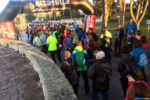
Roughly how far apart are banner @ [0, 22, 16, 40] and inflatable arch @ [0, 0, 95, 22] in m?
0.62

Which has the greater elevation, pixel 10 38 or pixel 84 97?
pixel 10 38

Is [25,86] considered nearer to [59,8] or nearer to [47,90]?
[47,90]

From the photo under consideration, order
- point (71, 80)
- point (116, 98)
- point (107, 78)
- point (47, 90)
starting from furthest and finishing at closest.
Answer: point (116, 98) < point (71, 80) < point (107, 78) < point (47, 90)

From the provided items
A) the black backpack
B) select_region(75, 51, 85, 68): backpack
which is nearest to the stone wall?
select_region(75, 51, 85, 68): backpack

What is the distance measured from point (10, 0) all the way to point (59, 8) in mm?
3464

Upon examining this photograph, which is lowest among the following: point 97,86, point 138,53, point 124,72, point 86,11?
point 97,86

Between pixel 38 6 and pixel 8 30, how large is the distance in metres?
3.32

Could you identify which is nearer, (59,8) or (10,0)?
(10,0)

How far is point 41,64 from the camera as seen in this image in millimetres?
4750

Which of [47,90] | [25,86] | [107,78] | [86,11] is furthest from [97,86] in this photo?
[86,11]

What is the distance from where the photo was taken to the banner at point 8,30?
11867 mm

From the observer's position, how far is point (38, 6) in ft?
36.5

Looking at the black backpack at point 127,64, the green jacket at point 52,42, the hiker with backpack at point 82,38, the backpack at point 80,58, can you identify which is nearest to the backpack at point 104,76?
the black backpack at point 127,64

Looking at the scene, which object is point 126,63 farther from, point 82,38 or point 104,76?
point 82,38
